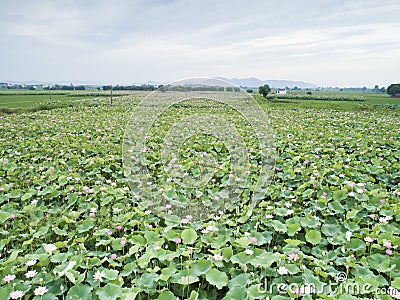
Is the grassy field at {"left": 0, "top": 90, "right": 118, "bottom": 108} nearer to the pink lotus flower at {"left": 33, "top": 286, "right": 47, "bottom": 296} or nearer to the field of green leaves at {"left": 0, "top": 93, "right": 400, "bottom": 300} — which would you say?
the field of green leaves at {"left": 0, "top": 93, "right": 400, "bottom": 300}

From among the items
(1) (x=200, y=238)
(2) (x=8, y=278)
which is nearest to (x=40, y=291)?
(2) (x=8, y=278)

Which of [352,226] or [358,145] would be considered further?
[358,145]

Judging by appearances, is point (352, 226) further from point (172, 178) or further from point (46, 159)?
point (46, 159)

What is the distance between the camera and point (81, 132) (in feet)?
27.4

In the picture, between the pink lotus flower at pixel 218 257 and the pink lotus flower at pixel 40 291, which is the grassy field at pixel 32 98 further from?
the pink lotus flower at pixel 218 257

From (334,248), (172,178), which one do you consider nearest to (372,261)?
(334,248)

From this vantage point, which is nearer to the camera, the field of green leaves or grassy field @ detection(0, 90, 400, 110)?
the field of green leaves

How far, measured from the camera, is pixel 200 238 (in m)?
3.06

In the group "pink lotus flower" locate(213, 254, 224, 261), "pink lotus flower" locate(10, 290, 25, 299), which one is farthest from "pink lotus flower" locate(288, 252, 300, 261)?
"pink lotus flower" locate(10, 290, 25, 299)

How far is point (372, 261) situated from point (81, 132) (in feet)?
23.6

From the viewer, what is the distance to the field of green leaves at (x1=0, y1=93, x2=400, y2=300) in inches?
91.4

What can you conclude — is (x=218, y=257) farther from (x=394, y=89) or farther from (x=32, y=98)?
(x=394, y=89)

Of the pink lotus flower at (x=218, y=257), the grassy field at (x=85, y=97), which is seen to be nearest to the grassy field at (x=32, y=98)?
the grassy field at (x=85, y=97)

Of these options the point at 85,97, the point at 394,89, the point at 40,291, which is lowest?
the point at 40,291
